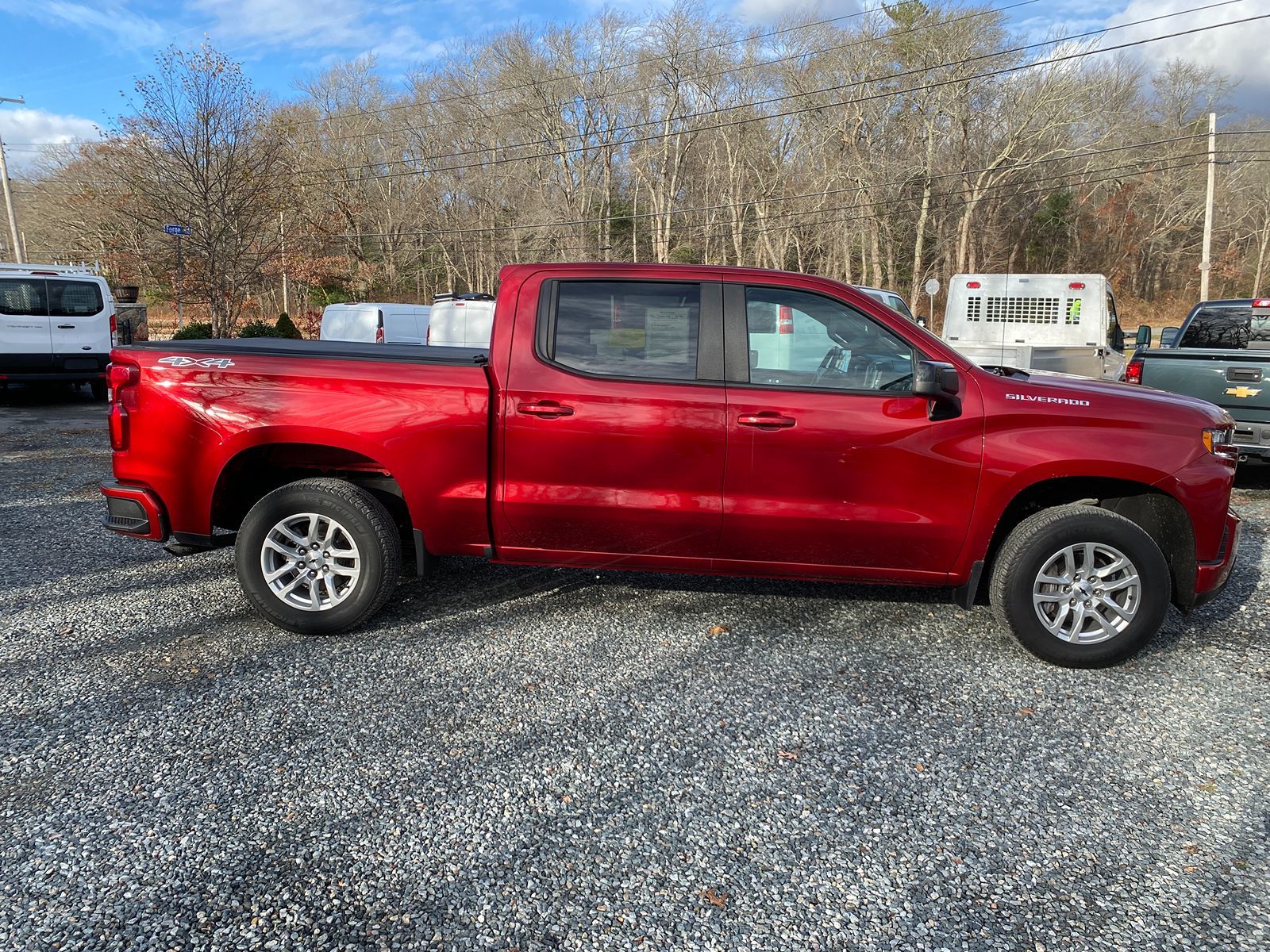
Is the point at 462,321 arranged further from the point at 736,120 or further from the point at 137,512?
the point at 736,120

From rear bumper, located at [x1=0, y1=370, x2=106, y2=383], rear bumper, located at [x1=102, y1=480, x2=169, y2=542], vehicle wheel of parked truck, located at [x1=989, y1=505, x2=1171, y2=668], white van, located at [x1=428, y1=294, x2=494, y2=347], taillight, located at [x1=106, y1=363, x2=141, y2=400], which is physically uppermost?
white van, located at [x1=428, y1=294, x2=494, y2=347]

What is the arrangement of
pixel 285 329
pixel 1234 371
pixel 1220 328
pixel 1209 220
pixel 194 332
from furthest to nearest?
pixel 1209 220 < pixel 285 329 < pixel 194 332 < pixel 1220 328 < pixel 1234 371

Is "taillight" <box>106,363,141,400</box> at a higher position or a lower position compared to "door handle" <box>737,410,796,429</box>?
higher

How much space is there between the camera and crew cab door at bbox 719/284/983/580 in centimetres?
402

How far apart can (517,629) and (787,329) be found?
2.10 metres

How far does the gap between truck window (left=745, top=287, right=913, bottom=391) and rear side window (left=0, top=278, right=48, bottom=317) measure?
13518mm

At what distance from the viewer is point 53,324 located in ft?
44.0

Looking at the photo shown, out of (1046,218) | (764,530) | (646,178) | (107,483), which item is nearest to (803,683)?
(764,530)

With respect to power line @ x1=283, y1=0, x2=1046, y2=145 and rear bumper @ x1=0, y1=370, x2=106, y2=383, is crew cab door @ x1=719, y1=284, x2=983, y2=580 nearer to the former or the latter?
rear bumper @ x1=0, y1=370, x2=106, y2=383

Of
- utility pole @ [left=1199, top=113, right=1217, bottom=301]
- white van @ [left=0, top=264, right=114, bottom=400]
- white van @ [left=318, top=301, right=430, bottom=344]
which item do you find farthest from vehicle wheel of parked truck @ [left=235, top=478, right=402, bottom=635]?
utility pole @ [left=1199, top=113, right=1217, bottom=301]

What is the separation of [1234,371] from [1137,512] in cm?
457

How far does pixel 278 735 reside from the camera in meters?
3.38

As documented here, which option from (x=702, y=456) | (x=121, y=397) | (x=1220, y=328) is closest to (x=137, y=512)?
(x=121, y=397)

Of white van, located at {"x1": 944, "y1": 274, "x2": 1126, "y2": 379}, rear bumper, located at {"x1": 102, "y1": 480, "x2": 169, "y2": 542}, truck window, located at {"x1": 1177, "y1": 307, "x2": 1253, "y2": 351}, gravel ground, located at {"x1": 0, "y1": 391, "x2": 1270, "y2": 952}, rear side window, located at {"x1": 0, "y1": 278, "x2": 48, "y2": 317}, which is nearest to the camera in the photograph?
gravel ground, located at {"x1": 0, "y1": 391, "x2": 1270, "y2": 952}
